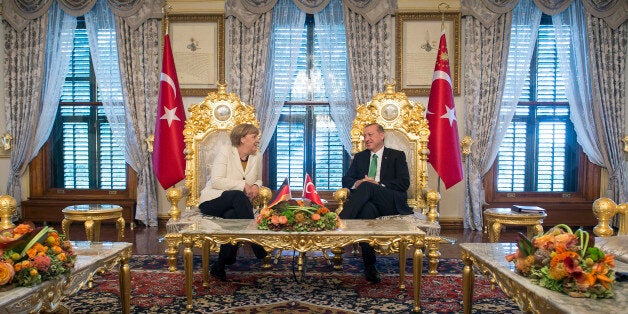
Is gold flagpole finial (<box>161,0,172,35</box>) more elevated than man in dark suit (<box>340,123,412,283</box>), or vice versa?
gold flagpole finial (<box>161,0,172,35</box>)

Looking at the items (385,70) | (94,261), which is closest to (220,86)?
(385,70)

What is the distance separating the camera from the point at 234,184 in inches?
167

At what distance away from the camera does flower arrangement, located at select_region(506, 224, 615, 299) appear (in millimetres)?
1873

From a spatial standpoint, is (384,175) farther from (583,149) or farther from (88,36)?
(88,36)

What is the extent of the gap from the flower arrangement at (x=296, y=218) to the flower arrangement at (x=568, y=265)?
49.4 inches

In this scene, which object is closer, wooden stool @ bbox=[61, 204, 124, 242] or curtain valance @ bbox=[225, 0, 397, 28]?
wooden stool @ bbox=[61, 204, 124, 242]

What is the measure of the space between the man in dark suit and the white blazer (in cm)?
81

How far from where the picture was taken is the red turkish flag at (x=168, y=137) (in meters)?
5.31

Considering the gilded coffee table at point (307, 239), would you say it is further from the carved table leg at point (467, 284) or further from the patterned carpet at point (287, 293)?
the carved table leg at point (467, 284)

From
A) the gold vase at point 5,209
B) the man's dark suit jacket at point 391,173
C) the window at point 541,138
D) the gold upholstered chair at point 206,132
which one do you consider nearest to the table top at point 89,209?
the gold upholstered chair at point 206,132

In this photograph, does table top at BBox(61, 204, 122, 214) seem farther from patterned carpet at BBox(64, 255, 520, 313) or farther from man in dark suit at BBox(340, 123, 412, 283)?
man in dark suit at BBox(340, 123, 412, 283)

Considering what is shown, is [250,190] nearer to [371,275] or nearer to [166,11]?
[371,275]

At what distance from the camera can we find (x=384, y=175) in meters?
4.53

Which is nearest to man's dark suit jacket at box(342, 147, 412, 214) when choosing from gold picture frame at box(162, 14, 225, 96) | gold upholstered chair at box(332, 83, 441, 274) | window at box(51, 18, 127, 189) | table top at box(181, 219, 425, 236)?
gold upholstered chair at box(332, 83, 441, 274)
